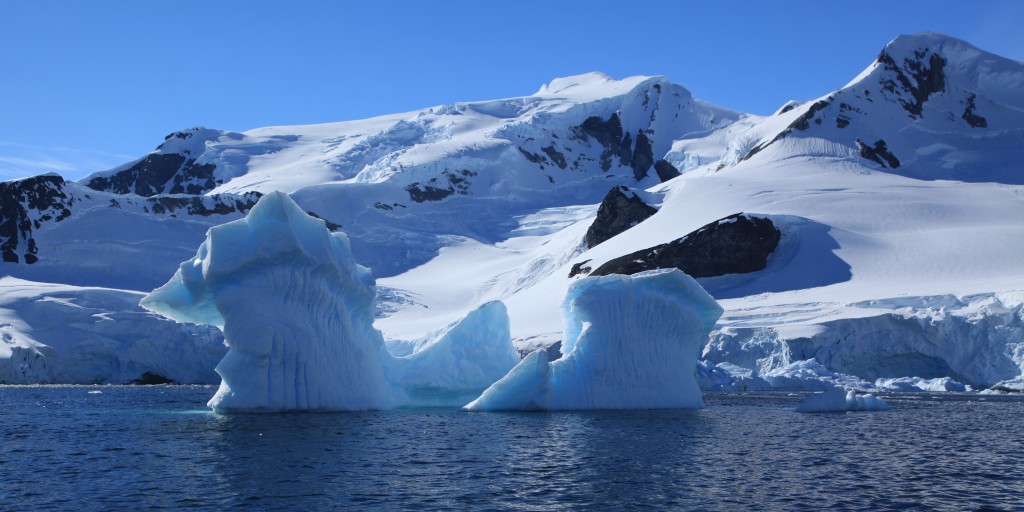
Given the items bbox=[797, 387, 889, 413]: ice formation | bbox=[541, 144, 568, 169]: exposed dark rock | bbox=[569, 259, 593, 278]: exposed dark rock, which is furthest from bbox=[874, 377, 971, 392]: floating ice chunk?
bbox=[541, 144, 568, 169]: exposed dark rock

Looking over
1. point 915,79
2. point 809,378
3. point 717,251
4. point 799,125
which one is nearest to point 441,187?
point 799,125

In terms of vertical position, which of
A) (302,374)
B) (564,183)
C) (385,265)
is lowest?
(302,374)

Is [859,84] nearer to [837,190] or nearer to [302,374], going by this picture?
[837,190]

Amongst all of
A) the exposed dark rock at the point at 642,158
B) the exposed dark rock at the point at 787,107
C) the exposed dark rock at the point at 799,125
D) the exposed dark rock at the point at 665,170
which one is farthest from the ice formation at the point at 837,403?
the exposed dark rock at the point at 642,158

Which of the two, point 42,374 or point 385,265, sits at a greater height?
point 385,265

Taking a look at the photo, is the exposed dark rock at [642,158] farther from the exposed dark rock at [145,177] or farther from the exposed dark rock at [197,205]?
the exposed dark rock at [145,177]

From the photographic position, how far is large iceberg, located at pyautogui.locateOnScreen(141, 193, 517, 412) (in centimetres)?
2711

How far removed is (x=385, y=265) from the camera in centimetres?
10369

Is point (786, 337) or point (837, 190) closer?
point (786, 337)

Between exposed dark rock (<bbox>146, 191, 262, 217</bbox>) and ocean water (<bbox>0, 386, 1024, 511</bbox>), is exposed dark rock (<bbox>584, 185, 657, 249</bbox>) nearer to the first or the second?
exposed dark rock (<bbox>146, 191, 262, 217</bbox>)

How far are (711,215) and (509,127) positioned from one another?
72.0 meters

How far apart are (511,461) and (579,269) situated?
185 feet

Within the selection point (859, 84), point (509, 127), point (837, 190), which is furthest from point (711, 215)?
point (509, 127)

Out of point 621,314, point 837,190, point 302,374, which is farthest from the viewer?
point 837,190
